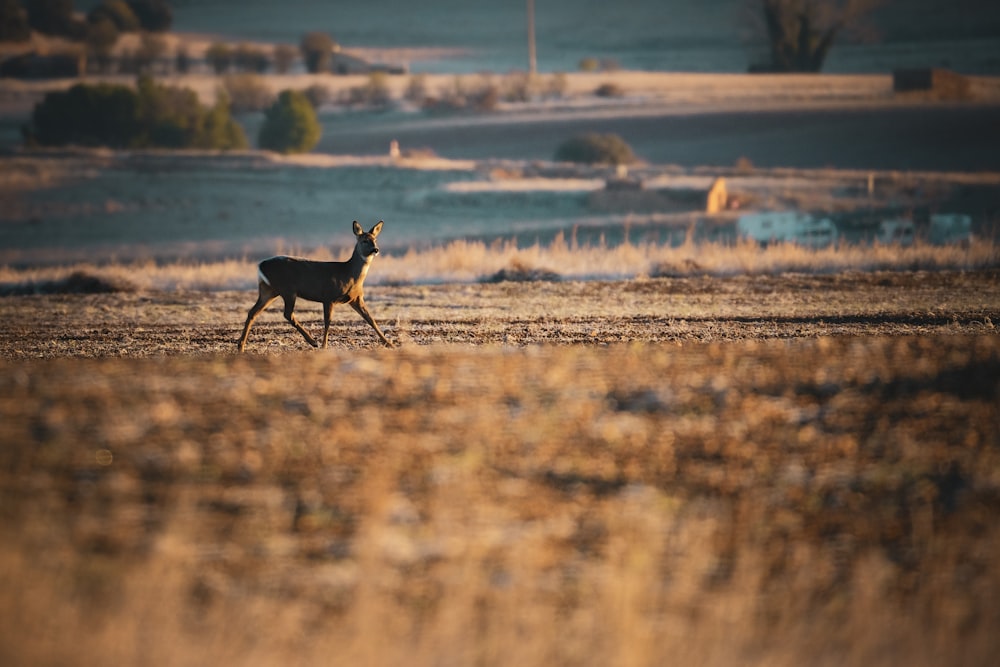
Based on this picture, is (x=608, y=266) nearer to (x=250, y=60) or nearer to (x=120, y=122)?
(x=120, y=122)

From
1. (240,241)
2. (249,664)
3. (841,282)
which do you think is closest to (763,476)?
(249,664)

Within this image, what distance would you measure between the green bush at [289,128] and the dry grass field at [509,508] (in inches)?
2324

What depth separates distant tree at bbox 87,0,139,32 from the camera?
11194 centimetres

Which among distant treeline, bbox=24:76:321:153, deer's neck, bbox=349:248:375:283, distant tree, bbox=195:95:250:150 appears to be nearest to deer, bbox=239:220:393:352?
deer's neck, bbox=349:248:375:283

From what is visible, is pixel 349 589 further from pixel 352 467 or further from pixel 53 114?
pixel 53 114

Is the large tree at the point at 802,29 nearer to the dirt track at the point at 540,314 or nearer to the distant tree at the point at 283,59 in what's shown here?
the distant tree at the point at 283,59

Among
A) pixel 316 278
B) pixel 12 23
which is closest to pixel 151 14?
pixel 12 23

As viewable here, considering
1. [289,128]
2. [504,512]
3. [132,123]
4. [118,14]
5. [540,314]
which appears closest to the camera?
[504,512]

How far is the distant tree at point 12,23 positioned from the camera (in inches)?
3954

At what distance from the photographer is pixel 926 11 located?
120812 millimetres

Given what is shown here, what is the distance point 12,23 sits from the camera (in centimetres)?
10062

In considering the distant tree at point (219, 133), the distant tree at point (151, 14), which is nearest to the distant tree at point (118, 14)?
the distant tree at point (151, 14)

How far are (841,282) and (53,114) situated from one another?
192 ft

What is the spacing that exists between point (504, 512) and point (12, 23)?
10193cm
